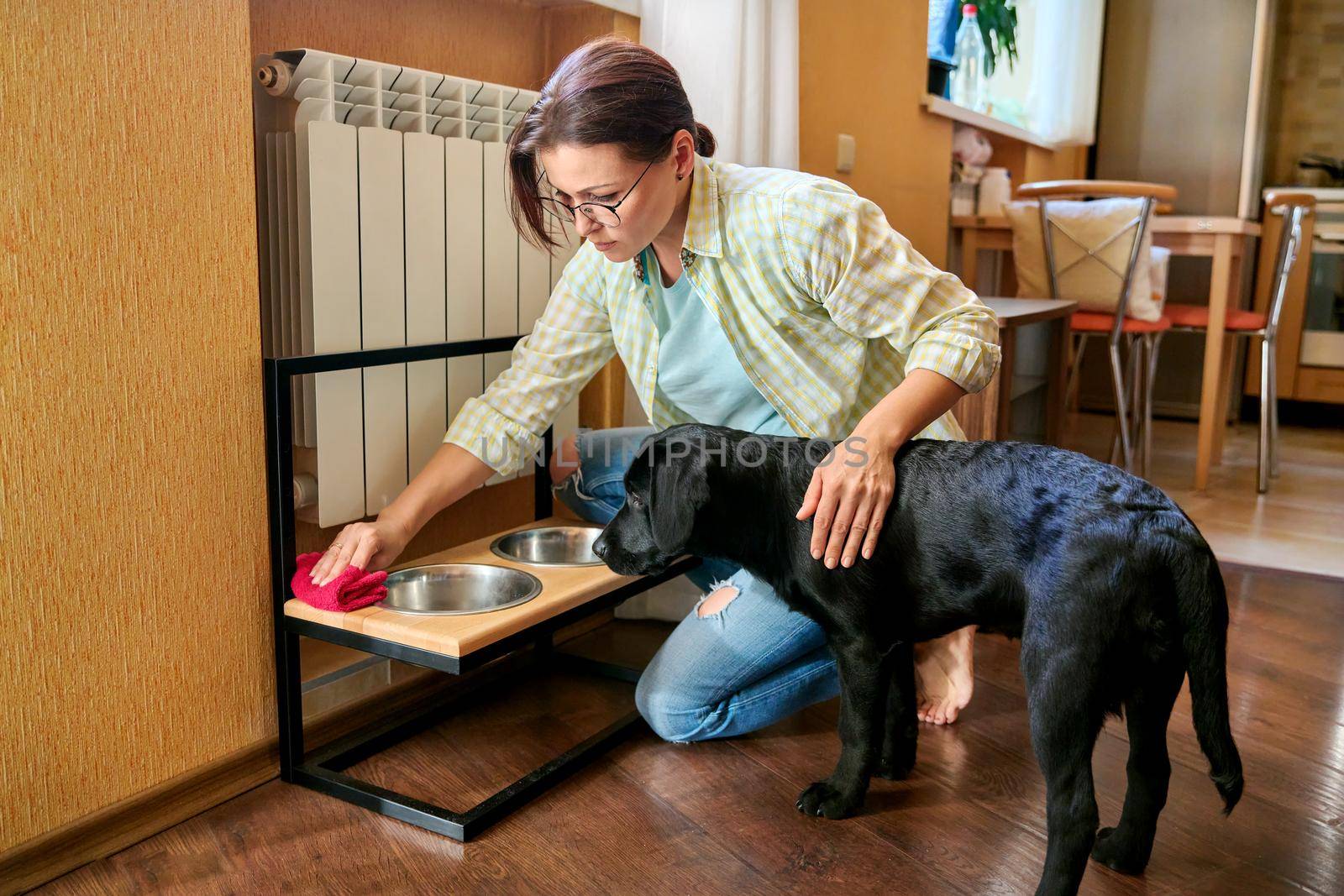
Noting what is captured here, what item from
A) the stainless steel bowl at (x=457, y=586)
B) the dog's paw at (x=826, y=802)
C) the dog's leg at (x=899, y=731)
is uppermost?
the stainless steel bowl at (x=457, y=586)

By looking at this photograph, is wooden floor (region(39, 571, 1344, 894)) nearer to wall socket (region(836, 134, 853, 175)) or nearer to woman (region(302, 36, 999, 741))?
woman (region(302, 36, 999, 741))

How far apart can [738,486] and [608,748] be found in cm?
54

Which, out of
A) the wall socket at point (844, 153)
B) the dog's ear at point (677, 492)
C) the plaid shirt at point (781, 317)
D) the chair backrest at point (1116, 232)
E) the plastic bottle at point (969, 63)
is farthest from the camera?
the plastic bottle at point (969, 63)

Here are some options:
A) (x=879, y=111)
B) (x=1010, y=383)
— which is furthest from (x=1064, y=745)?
(x=879, y=111)

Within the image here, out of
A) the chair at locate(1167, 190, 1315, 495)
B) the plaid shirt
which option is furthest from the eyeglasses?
the chair at locate(1167, 190, 1315, 495)

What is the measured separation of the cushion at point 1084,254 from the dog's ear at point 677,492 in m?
2.54

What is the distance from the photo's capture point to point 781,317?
4.83 ft

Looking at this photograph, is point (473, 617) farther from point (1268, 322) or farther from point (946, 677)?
point (1268, 322)

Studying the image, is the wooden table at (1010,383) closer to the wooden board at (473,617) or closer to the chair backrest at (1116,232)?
the chair backrest at (1116,232)

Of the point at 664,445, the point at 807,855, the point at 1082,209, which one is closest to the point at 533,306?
the point at 664,445

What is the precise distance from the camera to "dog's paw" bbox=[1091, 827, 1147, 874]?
1.30 metres

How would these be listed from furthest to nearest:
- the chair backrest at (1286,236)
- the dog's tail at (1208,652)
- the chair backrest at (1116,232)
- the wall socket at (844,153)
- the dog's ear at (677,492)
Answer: the chair backrest at (1286,236)
the chair backrest at (1116,232)
the wall socket at (844,153)
the dog's ear at (677,492)
the dog's tail at (1208,652)

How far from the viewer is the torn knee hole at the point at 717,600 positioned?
164cm

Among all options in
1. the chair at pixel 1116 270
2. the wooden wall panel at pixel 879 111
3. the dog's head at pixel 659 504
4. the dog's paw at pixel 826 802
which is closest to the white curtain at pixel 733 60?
the wooden wall panel at pixel 879 111
